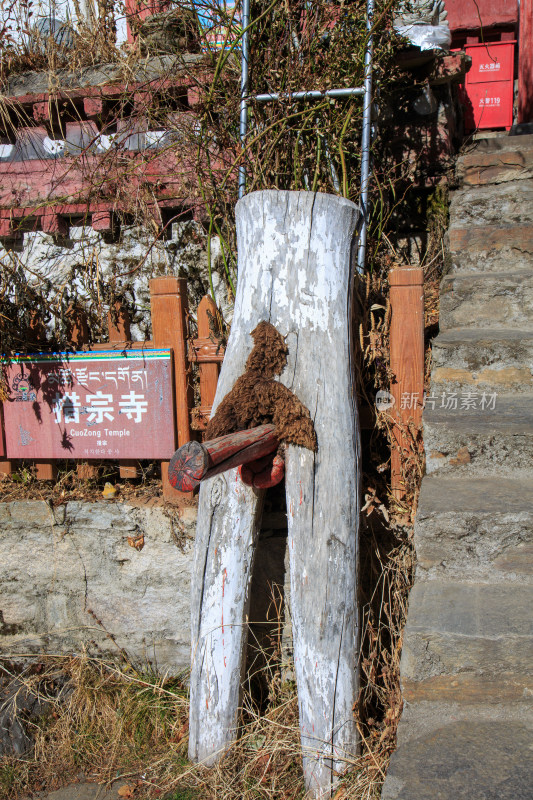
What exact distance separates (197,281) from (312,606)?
1994mm

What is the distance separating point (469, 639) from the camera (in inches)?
70.6

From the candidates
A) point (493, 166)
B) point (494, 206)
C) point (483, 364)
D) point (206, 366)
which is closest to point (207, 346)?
point (206, 366)

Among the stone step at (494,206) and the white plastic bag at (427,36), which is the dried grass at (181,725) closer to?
the stone step at (494,206)

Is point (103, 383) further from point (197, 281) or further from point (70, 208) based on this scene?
point (70, 208)

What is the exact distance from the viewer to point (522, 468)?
7.86ft

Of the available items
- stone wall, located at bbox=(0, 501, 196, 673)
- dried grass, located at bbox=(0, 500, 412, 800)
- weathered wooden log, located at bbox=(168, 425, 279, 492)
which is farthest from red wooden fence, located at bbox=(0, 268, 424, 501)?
weathered wooden log, located at bbox=(168, 425, 279, 492)

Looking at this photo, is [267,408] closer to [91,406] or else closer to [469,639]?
[469,639]

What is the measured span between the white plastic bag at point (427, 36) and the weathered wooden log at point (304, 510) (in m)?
2.28

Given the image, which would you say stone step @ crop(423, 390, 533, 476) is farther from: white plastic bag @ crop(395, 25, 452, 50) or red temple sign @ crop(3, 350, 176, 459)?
white plastic bag @ crop(395, 25, 452, 50)

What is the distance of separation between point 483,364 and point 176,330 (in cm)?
141

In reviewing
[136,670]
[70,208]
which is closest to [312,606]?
[136,670]

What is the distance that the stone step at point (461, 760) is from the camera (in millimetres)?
1461

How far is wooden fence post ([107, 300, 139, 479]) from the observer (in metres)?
2.85

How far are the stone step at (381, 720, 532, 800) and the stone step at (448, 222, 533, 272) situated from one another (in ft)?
8.11
